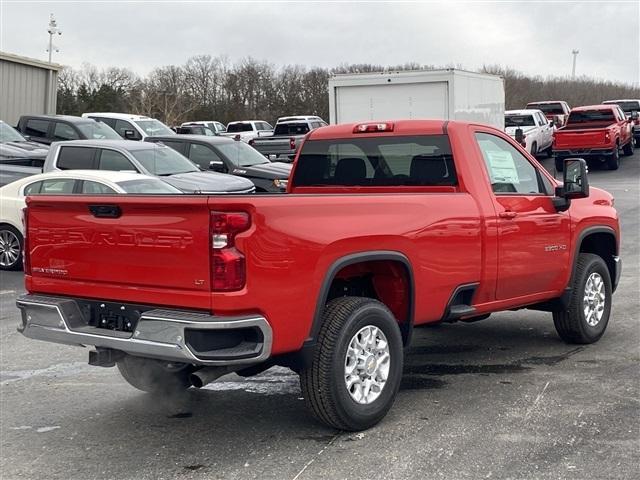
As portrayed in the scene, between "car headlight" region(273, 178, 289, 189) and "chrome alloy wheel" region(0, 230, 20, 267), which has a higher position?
"car headlight" region(273, 178, 289, 189)

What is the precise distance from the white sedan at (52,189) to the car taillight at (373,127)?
5177mm

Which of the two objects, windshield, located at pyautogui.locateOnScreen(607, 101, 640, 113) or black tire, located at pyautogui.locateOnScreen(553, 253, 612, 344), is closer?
black tire, located at pyautogui.locateOnScreen(553, 253, 612, 344)

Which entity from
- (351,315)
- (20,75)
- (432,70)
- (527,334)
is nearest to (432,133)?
(351,315)

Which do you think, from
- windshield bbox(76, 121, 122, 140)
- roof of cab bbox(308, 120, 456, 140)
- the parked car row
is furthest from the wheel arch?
Result: the parked car row

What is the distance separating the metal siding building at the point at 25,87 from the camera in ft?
96.6

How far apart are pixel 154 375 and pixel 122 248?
3.95 ft

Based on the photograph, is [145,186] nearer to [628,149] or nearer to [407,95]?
[407,95]

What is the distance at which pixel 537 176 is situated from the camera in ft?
23.3

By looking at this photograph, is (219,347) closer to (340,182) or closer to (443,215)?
(443,215)

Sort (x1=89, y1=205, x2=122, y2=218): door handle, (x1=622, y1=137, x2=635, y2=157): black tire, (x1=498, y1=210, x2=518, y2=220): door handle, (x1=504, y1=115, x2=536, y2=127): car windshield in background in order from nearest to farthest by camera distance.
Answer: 1. (x1=89, y1=205, x2=122, y2=218): door handle
2. (x1=498, y1=210, x2=518, y2=220): door handle
3. (x1=504, y1=115, x2=536, y2=127): car windshield in background
4. (x1=622, y1=137, x2=635, y2=157): black tire

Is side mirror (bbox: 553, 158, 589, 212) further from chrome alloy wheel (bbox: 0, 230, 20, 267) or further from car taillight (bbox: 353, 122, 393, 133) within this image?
chrome alloy wheel (bbox: 0, 230, 20, 267)

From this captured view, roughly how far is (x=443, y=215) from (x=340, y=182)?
1.31 m

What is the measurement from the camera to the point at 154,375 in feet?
18.9

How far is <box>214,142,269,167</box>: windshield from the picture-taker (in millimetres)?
17672
